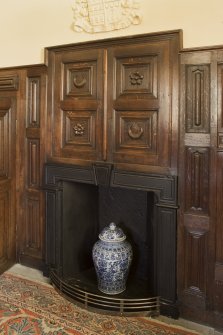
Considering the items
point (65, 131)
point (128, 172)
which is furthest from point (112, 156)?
point (65, 131)

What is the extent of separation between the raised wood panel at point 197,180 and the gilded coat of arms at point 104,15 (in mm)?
1039

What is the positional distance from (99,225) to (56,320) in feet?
3.23

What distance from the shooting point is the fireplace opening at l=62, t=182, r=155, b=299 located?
9.25 feet

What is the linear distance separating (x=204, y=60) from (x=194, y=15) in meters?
0.32

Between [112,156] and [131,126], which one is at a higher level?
[131,126]

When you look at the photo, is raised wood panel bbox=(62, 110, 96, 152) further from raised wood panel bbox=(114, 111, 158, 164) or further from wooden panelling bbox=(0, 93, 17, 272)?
wooden panelling bbox=(0, 93, 17, 272)

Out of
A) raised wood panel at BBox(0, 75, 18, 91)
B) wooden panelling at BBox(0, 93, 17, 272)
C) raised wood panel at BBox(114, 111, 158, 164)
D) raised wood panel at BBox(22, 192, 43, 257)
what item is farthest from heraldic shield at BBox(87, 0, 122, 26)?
raised wood panel at BBox(22, 192, 43, 257)

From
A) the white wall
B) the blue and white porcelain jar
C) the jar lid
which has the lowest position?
the blue and white porcelain jar

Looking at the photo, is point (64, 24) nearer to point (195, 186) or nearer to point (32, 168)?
point (32, 168)

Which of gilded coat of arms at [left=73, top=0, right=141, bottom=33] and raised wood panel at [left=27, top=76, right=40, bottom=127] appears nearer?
gilded coat of arms at [left=73, top=0, right=141, bottom=33]

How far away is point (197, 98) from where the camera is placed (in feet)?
7.26

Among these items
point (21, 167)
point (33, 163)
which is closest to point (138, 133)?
point (33, 163)

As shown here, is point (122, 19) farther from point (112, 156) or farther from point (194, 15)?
point (112, 156)

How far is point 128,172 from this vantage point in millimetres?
2459
